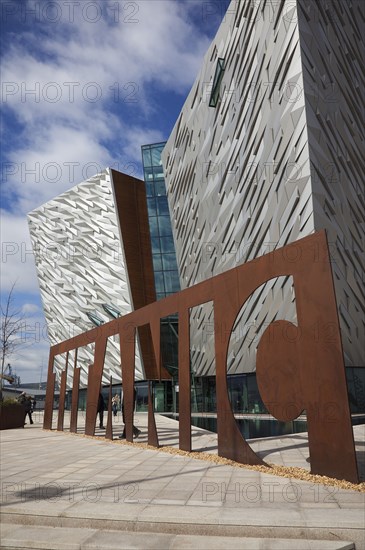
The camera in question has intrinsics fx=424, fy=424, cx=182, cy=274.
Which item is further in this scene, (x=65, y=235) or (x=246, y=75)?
(x=65, y=235)

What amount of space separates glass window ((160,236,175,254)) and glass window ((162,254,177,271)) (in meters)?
0.48

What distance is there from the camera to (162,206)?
3991cm

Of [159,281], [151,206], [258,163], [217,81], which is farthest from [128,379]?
[151,206]

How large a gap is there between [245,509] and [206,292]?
5672mm

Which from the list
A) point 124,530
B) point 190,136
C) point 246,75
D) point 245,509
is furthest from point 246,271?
point 190,136

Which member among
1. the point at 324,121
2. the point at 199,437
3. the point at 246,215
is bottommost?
the point at 199,437

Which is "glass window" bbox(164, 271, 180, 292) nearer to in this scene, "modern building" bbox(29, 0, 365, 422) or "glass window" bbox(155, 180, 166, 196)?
"modern building" bbox(29, 0, 365, 422)

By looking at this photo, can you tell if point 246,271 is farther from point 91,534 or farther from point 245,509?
point 91,534

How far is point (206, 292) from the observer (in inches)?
403

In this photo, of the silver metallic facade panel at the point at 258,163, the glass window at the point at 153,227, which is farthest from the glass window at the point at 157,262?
the silver metallic facade panel at the point at 258,163

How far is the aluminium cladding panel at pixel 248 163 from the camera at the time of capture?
18922 mm

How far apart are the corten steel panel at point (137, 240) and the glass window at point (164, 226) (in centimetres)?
123

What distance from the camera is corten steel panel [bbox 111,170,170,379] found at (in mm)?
36188

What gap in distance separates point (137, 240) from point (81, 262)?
618 cm
